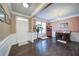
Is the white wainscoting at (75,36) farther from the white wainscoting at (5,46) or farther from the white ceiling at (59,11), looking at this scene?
the white wainscoting at (5,46)

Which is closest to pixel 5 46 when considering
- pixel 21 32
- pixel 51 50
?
pixel 21 32

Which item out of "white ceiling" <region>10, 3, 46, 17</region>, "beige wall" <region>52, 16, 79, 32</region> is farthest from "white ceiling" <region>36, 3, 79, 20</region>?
"white ceiling" <region>10, 3, 46, 17</region>

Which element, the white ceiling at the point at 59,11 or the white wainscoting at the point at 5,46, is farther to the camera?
the white ceiling at the point at 59,11

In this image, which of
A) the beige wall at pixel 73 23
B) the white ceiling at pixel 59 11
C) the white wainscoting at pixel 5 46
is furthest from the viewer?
the beige wall at pixel 73 23

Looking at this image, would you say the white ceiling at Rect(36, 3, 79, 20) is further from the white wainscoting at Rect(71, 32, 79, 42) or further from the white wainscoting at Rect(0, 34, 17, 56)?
the white wainscoting at Rect(0, 34, 17, 56)

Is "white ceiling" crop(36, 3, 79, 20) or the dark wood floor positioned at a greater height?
"white ceiling" crop(36, 3, 79, 20)

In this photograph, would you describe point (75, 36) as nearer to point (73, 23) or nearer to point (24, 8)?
point (73, 23)

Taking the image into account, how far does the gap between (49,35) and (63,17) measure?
790 millimetres

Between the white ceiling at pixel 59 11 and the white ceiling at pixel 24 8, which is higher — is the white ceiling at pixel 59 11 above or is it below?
below

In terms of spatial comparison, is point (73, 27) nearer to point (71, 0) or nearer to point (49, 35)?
point (71, 0)

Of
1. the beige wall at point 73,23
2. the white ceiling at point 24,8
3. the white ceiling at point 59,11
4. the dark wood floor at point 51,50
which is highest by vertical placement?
the white ceiling at point 24,8

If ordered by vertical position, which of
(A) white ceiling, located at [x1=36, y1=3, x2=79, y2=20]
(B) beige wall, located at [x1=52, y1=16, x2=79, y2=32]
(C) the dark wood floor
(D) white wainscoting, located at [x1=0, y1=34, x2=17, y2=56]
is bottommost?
(C) the dark wood floor

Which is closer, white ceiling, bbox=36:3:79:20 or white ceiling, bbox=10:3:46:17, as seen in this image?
white ceiling, bbox=36:3:79:20

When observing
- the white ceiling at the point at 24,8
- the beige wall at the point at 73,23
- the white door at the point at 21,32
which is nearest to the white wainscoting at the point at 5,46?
the white door at the point at 21,32
